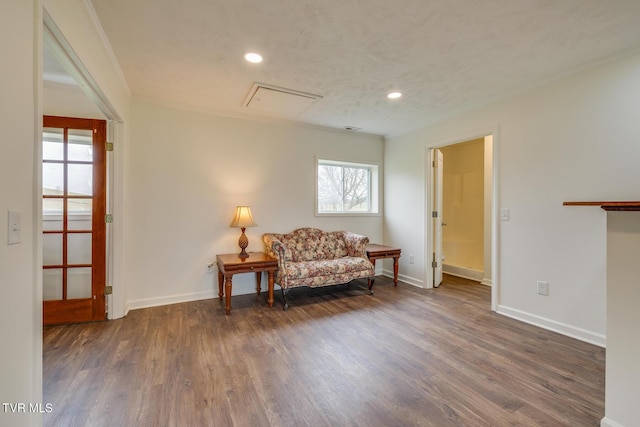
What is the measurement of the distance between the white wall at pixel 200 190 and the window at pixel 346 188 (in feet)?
0.94

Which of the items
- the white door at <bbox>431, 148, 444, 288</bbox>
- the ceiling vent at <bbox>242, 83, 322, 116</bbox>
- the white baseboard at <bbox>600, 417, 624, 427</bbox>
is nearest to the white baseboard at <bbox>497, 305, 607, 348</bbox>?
the white door at <bbox>431, 148, 444, 288</bbox>

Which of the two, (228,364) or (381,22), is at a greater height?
(381,22)

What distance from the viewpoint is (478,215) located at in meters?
5.04

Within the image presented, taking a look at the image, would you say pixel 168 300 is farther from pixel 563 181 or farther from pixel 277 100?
pixel 563 181

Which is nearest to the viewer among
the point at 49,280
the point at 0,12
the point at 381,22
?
the point at 0,12

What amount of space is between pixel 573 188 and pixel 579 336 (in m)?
1.32

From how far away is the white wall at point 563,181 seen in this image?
231 centimetres

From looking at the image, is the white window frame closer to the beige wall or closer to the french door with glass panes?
the beige wall

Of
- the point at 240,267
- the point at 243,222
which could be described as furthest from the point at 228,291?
the point at 243,222

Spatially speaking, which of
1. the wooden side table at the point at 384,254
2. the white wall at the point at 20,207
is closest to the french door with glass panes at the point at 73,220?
the white wall at the point at 20,207

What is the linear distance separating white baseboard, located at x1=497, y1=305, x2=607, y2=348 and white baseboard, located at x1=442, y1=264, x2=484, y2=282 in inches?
62.8

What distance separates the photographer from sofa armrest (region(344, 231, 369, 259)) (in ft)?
12.9

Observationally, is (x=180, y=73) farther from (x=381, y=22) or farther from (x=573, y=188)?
(x=573, y=188)

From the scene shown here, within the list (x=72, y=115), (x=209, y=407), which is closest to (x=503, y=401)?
(x=209, y=407)
